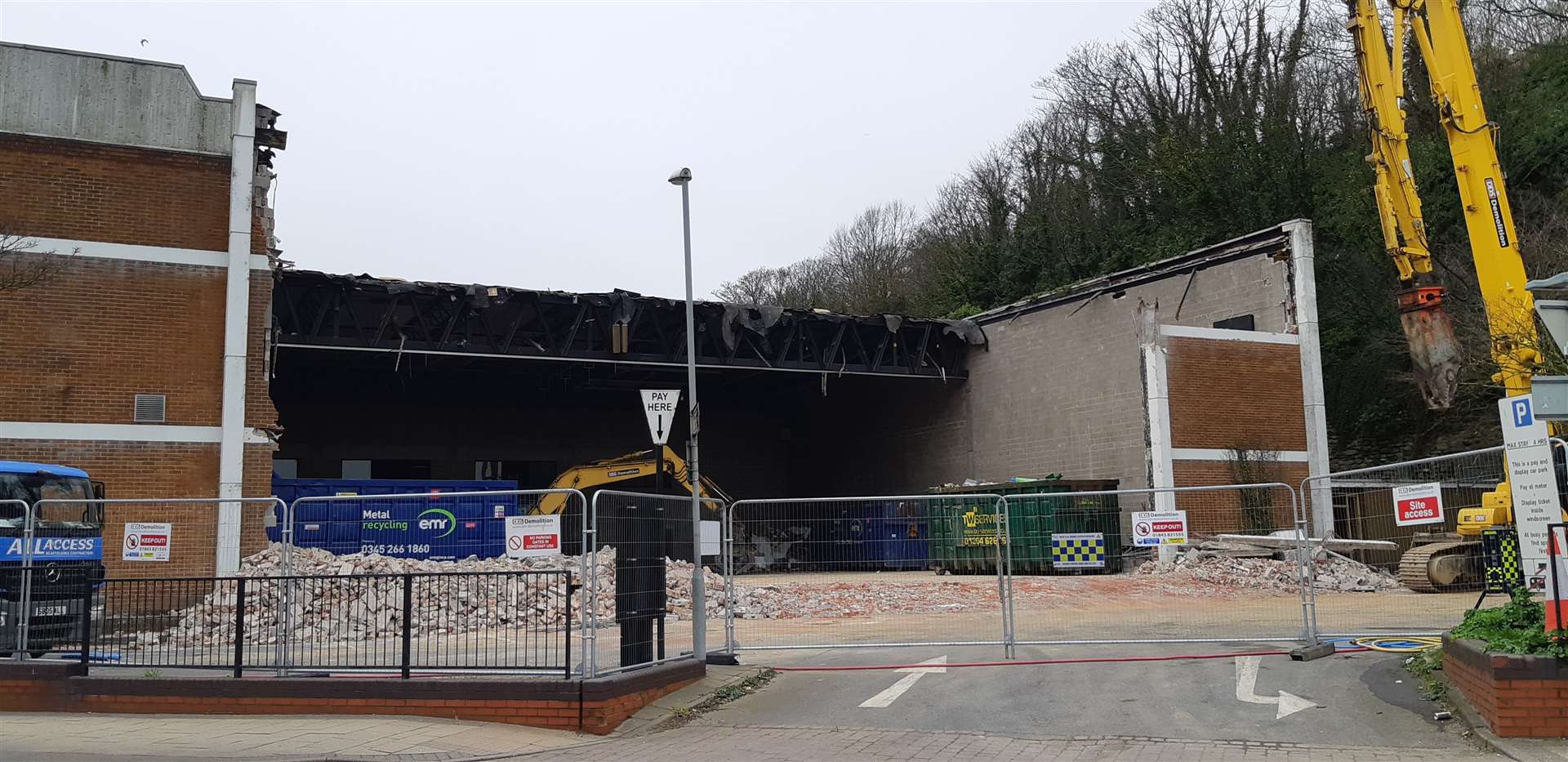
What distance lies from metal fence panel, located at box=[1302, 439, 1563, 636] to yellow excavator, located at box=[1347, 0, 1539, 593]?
10 centimetres

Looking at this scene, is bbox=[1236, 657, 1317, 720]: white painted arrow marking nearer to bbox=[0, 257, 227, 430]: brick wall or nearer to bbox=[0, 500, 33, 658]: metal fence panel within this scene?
bbox=[0, 500, 33, 658]: metal fence panel

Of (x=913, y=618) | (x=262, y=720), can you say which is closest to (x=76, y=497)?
(x=262, y=720)

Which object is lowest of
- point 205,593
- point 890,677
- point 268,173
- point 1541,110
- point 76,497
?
point 890,677

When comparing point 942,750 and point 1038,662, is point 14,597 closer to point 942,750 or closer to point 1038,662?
point 942,750

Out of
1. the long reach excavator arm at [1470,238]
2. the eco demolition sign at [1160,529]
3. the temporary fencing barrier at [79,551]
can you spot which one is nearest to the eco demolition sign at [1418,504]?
the eco demolition sign at [1160,529]

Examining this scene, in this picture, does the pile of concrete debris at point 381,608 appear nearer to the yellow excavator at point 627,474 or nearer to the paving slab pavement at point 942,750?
the paving slab pavement at point 942,750

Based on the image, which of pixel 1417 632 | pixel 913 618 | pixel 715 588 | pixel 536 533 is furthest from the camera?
pixel 715 588

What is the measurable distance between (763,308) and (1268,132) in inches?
832

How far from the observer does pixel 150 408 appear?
73.9 ft

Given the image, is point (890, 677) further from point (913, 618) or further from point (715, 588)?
point (715, 588)

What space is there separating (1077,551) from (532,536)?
6563 millimetres

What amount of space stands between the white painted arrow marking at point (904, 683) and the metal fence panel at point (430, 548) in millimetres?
2739

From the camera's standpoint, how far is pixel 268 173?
80.3 feet

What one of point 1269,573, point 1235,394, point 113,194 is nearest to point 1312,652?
point 1269,573
